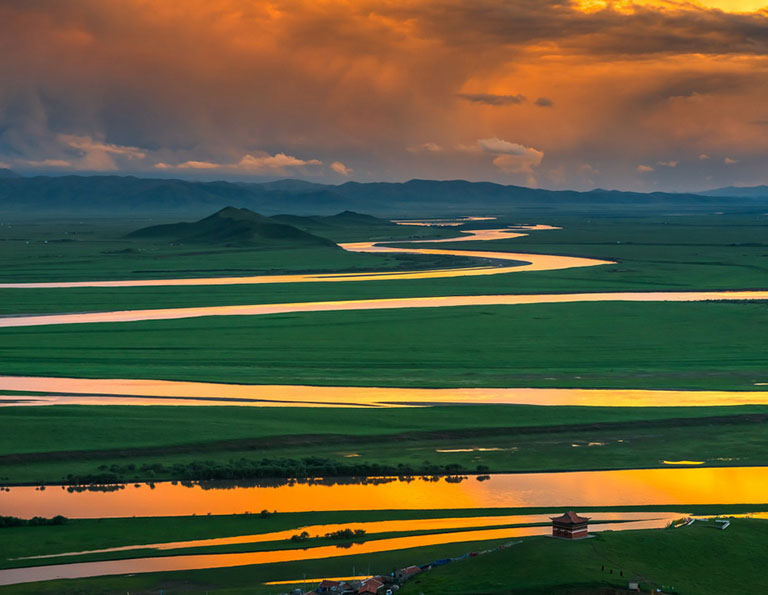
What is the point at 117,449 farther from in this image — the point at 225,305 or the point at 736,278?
the point at 736,278

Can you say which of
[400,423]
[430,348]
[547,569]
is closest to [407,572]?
[547,569]

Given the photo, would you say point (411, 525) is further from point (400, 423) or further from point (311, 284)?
point (311, 284)

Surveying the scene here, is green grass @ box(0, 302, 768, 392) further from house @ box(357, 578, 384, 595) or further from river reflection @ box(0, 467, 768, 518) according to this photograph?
house @ box(357, 578, 384, 595)

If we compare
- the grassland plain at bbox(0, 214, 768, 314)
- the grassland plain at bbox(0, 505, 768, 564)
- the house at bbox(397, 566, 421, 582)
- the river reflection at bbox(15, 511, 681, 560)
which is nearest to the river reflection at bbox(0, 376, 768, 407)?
the grassland plain at bbox(0, 505, 768, 564)

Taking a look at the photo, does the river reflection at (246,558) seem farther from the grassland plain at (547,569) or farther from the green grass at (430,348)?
the green grass at (430,348)

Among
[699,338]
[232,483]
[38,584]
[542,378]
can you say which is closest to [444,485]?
[232,483]

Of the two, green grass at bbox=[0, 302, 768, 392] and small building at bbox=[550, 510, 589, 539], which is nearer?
small building at bbox=[550, 510, 589, 539]

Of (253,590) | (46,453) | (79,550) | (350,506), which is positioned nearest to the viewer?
(253,590)
